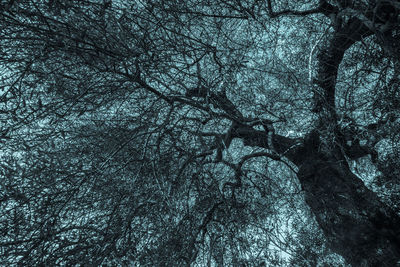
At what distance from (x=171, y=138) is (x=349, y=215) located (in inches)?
130

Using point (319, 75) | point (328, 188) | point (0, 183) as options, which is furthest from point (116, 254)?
point (319, 75)

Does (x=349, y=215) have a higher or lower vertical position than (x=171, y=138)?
lower

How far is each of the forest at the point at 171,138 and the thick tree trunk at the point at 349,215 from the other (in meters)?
0.02

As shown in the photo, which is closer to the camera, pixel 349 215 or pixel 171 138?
pixel 171 138

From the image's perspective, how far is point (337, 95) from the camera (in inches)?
271

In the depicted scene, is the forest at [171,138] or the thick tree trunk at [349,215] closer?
the forest at [171,138]

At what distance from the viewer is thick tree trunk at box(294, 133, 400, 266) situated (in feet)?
15.4

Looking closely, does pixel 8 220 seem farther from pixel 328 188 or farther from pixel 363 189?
pixel 363 189

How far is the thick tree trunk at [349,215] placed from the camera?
184 inches

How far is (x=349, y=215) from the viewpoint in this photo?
503cm

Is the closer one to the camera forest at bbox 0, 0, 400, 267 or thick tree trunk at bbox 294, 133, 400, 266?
forest at bbox 0, 0, 400, 267

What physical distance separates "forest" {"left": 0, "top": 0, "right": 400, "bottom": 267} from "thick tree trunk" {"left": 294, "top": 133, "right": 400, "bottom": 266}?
2cm

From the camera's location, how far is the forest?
338cm

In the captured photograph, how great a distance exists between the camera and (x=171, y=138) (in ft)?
15.2
